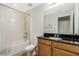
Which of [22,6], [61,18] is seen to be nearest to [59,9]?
[61,18]

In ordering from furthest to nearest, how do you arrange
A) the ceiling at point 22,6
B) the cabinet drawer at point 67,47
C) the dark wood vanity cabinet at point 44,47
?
1. the dark wood vanity cabinet at point 44,47
2. the ceiling at point 22,6
3. the cabinet drawer at point 67,47

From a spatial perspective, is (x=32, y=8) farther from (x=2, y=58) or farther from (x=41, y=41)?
(x=2, y=58)

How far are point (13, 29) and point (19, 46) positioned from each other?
363 millimetres

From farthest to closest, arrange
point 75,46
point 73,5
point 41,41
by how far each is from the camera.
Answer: point 41,41
point 73,5
point 75,46

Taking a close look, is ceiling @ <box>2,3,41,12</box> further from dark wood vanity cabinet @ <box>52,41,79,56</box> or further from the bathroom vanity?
dark wood vanity cabinet @ <box>52,41,79,56</box>

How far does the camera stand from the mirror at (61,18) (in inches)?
68.0

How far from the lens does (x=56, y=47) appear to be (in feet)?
5.26

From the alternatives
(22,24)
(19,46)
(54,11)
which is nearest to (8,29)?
(22,24)

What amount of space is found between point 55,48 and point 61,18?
0.63 meters

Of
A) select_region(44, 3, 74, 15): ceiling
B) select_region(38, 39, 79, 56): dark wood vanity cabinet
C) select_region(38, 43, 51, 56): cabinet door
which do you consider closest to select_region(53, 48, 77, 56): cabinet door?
select_region(38, 39, 79, 56): dark wood vanity cabinet

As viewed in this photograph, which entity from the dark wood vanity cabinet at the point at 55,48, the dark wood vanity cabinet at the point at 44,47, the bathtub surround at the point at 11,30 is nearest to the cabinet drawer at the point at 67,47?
the dark wood vanity cabinet at the point at 55,48

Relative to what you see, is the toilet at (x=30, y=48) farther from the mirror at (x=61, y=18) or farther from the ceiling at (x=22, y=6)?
the ceiling at (x=22, y=6)

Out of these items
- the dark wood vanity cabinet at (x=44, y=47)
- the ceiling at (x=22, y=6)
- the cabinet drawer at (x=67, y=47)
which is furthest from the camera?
the dark wood vanity cabinet at (x=44, y=47)

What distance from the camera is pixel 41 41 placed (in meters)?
1.76
